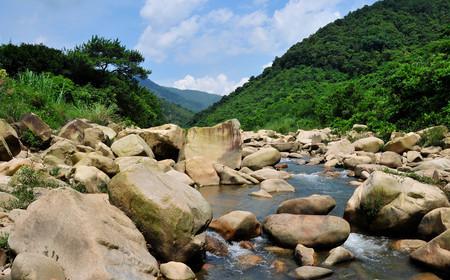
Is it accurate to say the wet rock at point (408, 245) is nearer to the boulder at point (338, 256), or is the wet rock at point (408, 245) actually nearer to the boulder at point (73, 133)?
the boulder at point (338, 256)

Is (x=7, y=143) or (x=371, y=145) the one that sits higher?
(x=7, y=143)

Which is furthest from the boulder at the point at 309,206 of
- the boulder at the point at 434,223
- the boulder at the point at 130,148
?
the boulder at the point at 130,148

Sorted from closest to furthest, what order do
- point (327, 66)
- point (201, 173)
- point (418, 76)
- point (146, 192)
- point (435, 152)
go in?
point (146, 192) → point (201, 173) → point (435, 152) → point (418, 76) → point (327, 66)

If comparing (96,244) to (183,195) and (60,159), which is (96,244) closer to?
(183,195)

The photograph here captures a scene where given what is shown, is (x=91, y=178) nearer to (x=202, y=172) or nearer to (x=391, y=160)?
(x=202, y=172)

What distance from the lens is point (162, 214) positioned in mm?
6949

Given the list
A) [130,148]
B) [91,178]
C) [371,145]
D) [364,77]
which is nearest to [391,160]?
[371,145]

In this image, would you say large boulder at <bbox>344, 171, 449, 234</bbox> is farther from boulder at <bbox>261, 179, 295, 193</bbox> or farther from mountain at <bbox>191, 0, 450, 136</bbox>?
mountain at <bbox>191, 0, 450, 136</bbox>

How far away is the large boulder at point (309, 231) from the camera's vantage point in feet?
26.5

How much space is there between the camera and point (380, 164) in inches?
628

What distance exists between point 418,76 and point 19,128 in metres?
20.4

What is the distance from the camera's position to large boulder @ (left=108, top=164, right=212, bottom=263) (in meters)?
6.95

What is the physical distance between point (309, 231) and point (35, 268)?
481 centimetres

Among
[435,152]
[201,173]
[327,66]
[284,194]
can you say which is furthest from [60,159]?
[327,66]
